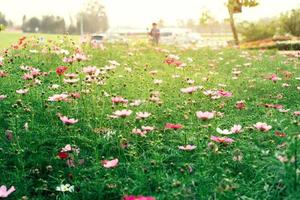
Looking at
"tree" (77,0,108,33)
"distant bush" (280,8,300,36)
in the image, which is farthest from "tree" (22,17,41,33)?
"distant bush" (280,8,300,36)

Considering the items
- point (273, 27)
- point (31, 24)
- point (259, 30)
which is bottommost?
point (31, 24)

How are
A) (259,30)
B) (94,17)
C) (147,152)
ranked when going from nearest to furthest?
(147,152)
(259,30)
(94,17)

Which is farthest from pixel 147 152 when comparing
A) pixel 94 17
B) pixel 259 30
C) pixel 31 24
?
pixel 94 17

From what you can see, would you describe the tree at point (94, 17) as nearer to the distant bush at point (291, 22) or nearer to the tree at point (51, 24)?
the tree at point (51, 24)

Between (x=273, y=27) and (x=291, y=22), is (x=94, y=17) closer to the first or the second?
(x=273, y=27)

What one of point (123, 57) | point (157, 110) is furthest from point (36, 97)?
point (123, 57)

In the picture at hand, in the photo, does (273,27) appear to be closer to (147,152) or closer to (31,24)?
(147,152)

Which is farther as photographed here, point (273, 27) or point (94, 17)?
point (94, 17)

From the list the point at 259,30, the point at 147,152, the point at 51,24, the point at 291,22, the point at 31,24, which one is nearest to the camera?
the point at 147,152

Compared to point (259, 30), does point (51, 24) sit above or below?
below

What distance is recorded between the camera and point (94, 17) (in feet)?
232

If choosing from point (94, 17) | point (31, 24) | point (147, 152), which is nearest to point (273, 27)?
point (147, 152)

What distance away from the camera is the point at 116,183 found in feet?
9.28

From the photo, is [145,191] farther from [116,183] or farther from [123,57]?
[123,57]
